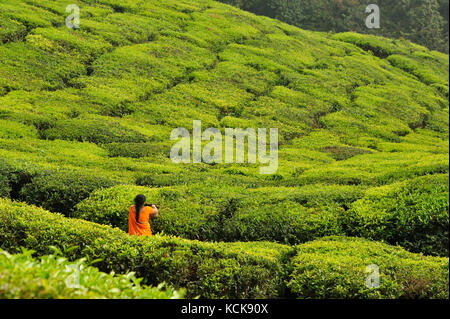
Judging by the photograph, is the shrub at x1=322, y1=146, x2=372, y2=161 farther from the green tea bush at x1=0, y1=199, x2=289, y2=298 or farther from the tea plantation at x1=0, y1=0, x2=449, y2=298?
the green tea bush at x1=0, y1=199, x2=289, y2=298

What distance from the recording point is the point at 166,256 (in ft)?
30.9

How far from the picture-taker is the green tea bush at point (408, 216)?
11.1m

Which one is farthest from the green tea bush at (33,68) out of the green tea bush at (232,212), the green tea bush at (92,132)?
the green tea bush at (232,212)

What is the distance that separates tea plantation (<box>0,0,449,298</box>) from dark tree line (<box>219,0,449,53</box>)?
19215mm

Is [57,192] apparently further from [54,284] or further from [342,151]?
[342,151]

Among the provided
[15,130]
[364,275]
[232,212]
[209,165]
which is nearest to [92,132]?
[15,130]

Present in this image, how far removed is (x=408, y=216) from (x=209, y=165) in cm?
1166

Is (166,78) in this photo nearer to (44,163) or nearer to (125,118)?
(125,118)

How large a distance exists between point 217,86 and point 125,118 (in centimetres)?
1023

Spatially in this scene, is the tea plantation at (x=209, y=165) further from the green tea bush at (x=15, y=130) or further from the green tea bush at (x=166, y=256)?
the green tea bush at (x=15, y=130)

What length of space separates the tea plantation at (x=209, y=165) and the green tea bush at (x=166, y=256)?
4 cm

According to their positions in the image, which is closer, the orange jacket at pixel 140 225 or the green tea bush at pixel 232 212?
the orange jacket at pixel 140 225

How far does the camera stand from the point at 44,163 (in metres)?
16.8

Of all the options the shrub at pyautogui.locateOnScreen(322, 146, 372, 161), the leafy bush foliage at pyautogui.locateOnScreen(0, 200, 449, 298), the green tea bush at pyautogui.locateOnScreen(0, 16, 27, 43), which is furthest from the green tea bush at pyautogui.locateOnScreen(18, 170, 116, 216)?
the green tea bush at pyautogui.locateOnScreen(0, 16, 27, 43)
